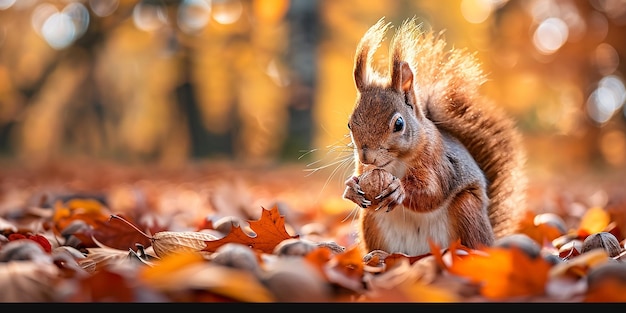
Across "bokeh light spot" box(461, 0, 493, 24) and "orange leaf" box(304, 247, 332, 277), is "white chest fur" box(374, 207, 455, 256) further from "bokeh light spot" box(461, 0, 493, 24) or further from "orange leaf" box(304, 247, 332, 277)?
"bokeh light spot" box(461, 0, 493, 24)

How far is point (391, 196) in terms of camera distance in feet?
5.27

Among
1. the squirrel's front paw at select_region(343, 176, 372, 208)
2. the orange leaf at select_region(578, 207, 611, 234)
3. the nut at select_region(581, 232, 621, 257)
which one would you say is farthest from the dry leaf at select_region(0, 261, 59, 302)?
the orange leaf at select_region(578, 207, 611, 234)

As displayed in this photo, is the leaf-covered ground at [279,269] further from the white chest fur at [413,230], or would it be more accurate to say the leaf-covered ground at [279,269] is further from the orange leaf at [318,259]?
the white chest fur at [413,230]

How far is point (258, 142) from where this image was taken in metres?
10.7

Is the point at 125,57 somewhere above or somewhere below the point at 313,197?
above

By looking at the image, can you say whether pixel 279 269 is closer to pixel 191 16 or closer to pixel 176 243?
pixel 176 243

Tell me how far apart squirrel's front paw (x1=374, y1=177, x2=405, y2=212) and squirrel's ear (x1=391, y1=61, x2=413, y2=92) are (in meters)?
0.32

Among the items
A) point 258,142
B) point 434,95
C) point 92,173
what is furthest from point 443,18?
point 434,95

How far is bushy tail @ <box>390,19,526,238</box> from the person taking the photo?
6.53ft

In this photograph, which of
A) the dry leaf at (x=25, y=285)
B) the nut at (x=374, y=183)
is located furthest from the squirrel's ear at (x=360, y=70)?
the dry leaf at (x=25, y=285)

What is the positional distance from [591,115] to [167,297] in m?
8.95

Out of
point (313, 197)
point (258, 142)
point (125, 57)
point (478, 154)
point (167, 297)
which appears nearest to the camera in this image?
point (167, 297)

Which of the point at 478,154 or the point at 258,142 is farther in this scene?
the point at 258,142
